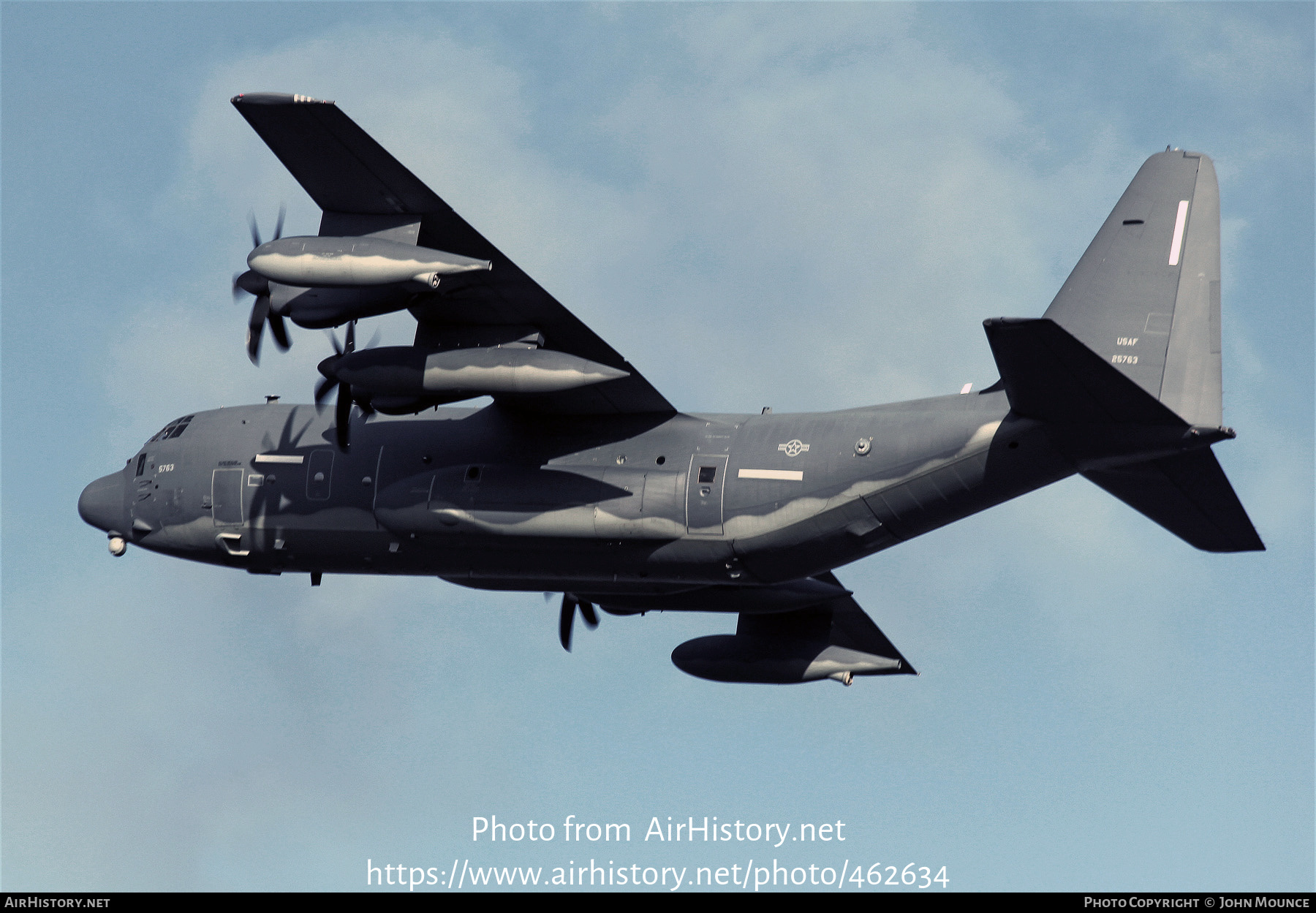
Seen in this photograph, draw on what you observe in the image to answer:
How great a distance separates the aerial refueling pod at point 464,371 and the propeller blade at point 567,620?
7807mm

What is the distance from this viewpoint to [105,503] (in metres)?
29.9

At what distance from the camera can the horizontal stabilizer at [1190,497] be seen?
24.2 m

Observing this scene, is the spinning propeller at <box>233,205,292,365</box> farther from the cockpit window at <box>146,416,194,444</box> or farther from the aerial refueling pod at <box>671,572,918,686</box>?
the aerial refueling pod at <box>671,572,918,686</box>

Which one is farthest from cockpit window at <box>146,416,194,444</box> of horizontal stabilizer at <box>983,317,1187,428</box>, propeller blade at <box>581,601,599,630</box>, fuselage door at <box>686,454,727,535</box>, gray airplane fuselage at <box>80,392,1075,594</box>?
horizontal stabilizer at <box>983,317,1187,428</box>

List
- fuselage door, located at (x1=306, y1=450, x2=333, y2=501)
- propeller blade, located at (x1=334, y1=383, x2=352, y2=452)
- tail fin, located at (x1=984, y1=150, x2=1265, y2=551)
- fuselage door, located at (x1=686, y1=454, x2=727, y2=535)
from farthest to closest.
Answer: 1. fuselage door, located at (x1=306, y1=450, x2=333, y2=501)
2. propeller blade, located at (x1=334, y1=383, x2=352, y2=452)
3. fuselage door, located at (x1=686, y1=454, x2=727, y2=535)
4. tail fin, located at (x1=984, y1=150, x2=1265, y2=551)

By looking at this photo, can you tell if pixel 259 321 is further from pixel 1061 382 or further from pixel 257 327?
pixel 1061 382

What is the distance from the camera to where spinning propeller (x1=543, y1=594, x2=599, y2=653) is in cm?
3206

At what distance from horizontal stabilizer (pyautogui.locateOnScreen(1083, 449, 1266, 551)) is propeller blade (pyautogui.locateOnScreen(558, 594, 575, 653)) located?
36.0ft

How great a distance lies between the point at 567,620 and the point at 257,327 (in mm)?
8943

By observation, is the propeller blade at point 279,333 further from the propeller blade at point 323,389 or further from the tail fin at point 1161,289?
the tail fin at point 1161,289

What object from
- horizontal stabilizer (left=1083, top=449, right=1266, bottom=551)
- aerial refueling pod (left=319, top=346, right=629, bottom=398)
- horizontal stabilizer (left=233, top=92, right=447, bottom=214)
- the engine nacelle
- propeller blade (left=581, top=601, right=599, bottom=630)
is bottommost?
the engine nacelle

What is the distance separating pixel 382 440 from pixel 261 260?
189 inches

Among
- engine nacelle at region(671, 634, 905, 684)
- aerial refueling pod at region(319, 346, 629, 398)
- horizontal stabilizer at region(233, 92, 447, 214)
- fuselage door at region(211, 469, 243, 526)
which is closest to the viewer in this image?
horizontal stabilizer at region(233, 92, 447, 214)

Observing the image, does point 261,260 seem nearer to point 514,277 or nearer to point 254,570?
point 514,277
